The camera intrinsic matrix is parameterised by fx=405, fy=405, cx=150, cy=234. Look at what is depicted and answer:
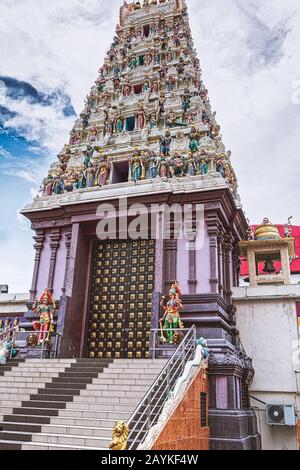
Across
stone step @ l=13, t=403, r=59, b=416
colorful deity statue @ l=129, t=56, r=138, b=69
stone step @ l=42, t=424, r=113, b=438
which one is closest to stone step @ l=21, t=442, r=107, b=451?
stone step @ l=42, t=424, r=113, b=438

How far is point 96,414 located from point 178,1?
21.9 m

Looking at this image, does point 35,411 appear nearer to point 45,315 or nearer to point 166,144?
point 45,315

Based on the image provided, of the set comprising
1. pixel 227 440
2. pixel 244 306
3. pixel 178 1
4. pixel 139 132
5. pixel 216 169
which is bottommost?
pixel 227 440

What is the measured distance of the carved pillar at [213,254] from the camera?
13.3 meters

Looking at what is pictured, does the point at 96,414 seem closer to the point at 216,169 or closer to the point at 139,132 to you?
the point at 216,169

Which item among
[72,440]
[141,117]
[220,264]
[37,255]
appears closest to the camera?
[72,440]

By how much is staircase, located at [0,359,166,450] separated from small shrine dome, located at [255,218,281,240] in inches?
344

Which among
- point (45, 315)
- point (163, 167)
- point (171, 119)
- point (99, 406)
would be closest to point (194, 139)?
point (171, 119)

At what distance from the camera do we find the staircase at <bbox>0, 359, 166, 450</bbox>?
7.58 meters

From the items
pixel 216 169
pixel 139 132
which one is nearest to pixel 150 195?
pixel 216 169

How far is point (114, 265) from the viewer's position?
1548cm

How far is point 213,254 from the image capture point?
44.9ft

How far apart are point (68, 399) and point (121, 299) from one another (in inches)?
226

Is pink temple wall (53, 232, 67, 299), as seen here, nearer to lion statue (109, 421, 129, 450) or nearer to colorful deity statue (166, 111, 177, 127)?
colorful deity statue (166, 111, 177, 127)
